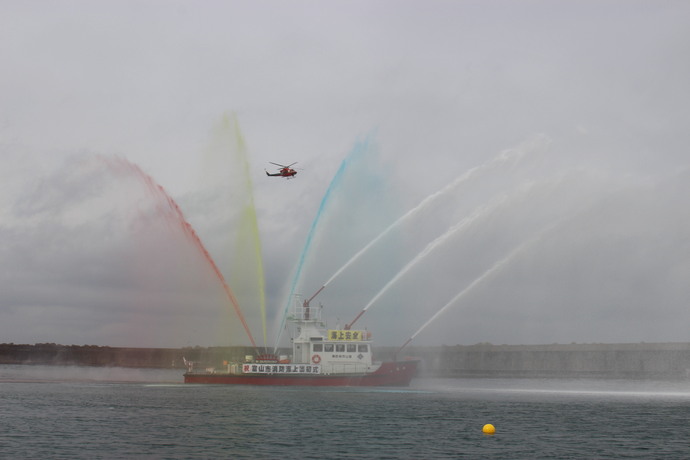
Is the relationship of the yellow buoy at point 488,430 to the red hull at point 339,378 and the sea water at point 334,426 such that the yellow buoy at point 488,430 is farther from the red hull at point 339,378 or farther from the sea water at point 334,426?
the red hull at point 339,378

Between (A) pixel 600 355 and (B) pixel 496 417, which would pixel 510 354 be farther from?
(B) pixel 496 417

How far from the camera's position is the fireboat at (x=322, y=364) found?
62.6 m

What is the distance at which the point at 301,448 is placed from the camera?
32.8m

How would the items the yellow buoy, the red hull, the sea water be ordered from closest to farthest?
the sea water → the yellow buoy → the red hull

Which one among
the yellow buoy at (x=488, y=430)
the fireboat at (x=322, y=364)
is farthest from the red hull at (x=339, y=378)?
the yellow buoy at (x=488, y=430)

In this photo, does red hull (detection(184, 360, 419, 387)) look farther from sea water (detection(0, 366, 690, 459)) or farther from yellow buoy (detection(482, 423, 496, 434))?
yellow buoy (detection(482, 423, 496, 434))

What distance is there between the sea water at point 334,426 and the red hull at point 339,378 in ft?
4.54

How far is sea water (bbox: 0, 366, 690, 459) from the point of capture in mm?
32219

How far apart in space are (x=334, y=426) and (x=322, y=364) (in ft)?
74.8

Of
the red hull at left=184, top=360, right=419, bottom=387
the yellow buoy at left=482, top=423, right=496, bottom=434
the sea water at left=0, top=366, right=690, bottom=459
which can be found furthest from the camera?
the red hull at left=184, top=360, right=419, bottom=387

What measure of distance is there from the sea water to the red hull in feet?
4.54

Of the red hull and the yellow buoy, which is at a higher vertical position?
the red hull

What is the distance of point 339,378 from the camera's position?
2438 inches

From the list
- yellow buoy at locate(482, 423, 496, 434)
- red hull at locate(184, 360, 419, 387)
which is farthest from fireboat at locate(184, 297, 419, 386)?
yellow buoy at locate(482, 423, 496, 434)
